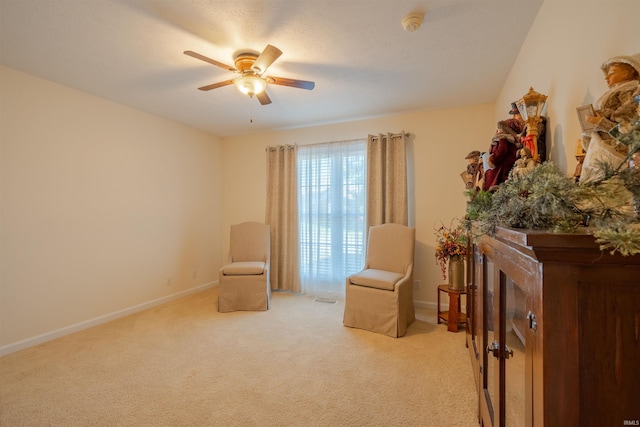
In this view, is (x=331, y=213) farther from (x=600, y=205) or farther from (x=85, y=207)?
(x=600, y=205)

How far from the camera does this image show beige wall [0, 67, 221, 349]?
2.40 metres

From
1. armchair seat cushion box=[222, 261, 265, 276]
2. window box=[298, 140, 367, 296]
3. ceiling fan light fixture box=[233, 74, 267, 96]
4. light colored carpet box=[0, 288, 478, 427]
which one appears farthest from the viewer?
window box=[298, 140, 367, 296]

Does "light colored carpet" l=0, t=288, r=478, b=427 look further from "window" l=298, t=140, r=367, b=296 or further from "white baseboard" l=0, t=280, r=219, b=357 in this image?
"window" l=298, t=140, r=367, b=296

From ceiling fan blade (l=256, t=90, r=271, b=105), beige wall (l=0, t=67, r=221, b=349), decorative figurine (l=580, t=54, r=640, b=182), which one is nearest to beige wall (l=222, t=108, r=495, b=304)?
ceiling fan blade (l=256, t=90, r=271, b=105)

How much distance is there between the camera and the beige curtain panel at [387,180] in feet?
11.2

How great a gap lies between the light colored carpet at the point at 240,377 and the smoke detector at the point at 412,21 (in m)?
2.41

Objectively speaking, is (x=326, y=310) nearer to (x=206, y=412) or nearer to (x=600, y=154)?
(x=206, y=412)

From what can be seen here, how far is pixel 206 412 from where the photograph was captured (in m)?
1.69

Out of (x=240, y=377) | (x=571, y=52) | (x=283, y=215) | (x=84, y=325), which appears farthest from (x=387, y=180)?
(x=84, y=325)

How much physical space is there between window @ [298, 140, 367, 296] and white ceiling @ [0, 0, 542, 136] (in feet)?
2.88

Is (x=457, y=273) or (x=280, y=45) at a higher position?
(x=280, y=45)

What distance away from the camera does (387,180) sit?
136 inches

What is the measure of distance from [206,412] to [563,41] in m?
2.83

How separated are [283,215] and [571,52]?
3389 millimetres
